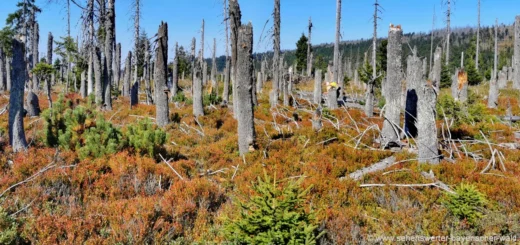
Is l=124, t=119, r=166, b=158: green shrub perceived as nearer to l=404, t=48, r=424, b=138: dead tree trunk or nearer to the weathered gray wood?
l=404, t=48, r=424, b=138: dead tree trunk

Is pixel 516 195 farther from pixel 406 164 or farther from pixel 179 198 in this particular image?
pixel 179 198

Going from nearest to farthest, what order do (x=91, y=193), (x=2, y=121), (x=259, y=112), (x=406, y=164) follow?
(x=91, y=193)
(x=406, y=164)
(x=2, y=121)
(x=259, y=112)

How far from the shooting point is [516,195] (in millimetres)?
5020

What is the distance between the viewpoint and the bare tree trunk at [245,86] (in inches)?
299

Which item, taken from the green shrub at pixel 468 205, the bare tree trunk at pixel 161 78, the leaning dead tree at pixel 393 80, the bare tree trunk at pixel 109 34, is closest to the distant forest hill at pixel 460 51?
the bare tree trunk at pixel 109 34

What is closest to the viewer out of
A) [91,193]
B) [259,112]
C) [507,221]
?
[507,221]

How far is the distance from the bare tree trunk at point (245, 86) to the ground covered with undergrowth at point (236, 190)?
393mm

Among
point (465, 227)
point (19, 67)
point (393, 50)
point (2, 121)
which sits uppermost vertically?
point (393, 50)

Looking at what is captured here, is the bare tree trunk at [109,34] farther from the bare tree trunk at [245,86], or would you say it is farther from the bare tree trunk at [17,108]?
the bare tree trunk at [245,86]

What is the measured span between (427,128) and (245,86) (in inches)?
158

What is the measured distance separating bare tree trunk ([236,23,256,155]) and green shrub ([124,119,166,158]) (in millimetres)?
1891

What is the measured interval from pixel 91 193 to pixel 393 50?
752 cm

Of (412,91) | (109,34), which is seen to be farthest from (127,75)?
(412,91)

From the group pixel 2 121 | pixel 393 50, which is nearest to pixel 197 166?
pixel 393 50
